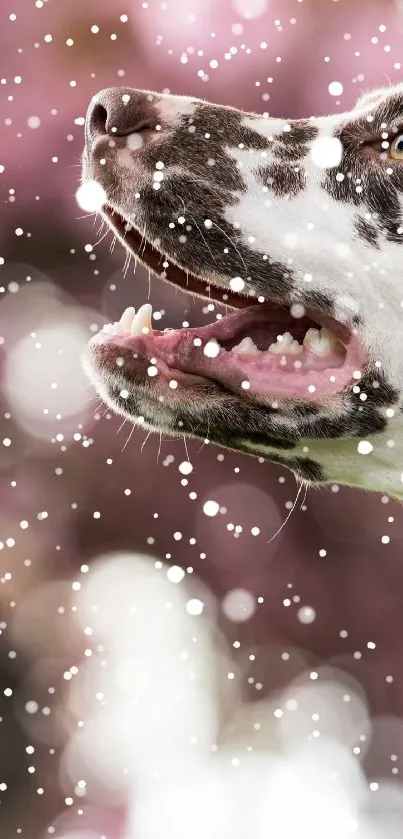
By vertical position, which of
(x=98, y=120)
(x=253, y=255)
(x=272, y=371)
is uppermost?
(x=98, y=120)

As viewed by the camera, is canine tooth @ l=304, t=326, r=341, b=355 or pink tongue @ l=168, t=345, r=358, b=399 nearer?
pink tongue @ l=168, t=345, r=358, b=399

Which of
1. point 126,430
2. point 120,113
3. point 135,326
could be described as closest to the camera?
point 120,113

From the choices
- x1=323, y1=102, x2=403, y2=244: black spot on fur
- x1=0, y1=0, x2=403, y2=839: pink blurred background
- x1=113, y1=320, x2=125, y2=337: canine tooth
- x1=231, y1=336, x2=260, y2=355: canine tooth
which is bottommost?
x1=0, y1=0, x2=403, y2=839: pink blurred background

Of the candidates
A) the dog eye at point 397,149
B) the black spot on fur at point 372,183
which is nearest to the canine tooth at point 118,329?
the black spot on fur at point 372,183

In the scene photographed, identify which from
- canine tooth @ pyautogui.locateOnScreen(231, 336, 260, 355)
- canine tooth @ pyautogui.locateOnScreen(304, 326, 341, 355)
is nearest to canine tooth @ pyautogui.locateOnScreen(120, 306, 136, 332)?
canine tooth @ pyautogui.locateOnScreen(231, 336, 260, 355)

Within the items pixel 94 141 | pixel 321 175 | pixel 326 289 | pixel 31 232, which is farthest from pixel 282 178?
pixel 31 232

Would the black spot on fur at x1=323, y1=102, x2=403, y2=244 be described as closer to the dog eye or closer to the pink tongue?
the dog eye

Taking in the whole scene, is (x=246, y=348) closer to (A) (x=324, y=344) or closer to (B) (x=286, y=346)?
(B) (x=286, y=346)

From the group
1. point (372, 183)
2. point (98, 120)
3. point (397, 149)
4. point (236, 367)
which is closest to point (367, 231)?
point (372, 183)

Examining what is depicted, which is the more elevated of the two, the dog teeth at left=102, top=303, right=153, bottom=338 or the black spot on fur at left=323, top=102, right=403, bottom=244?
the black spot on fur at left=323, top=102, right=403, bottom=244
